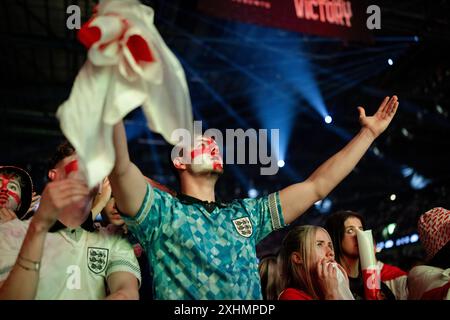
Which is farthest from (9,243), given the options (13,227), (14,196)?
(14,196)

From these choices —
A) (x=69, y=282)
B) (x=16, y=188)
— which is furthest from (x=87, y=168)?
(x=16, y=188)

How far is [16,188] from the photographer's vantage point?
210 centimetres

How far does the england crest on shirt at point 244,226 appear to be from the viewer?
6.73 ft

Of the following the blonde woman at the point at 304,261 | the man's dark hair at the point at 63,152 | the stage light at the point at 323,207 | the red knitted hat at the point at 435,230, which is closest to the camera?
the man's dark hair at the point at 63,152

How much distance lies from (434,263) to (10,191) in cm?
182

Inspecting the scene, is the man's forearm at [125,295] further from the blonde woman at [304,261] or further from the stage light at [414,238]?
the stage light at [414,238]

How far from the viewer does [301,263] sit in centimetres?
228

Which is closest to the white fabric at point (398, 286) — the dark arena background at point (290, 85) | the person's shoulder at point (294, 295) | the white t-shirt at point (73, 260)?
the person's shoulder at point (294, 295)

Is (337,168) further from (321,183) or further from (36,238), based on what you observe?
(36,238)

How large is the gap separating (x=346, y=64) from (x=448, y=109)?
2395mm

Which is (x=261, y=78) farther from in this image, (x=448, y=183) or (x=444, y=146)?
(x=444, y=146)

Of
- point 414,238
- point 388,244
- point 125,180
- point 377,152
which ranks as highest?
point 377,152
